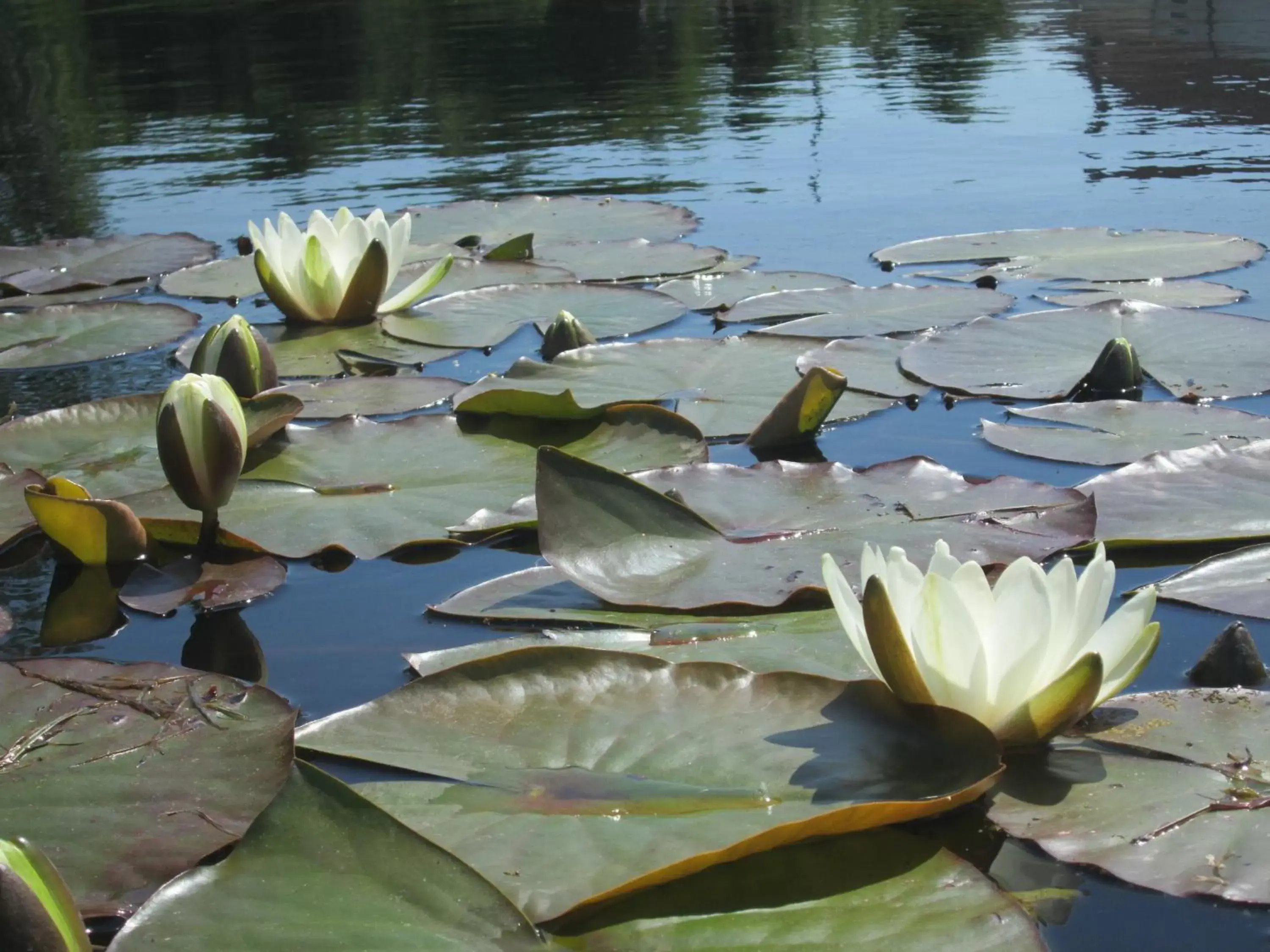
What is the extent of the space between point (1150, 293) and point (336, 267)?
2179mm

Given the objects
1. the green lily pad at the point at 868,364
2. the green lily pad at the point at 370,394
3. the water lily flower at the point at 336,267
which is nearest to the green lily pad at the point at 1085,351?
the green lily pad at the point at 868,364

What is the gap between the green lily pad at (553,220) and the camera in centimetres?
467

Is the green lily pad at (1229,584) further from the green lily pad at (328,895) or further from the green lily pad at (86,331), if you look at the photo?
the green lily pad at (86,331)

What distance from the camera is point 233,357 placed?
2.85 metres

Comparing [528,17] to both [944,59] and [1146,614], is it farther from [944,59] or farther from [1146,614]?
[1146,614]

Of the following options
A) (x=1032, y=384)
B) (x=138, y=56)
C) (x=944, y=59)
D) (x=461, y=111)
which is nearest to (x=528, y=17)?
(x=138, y=56)

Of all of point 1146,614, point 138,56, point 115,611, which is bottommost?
point 115,611

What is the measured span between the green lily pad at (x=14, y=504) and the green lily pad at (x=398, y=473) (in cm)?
18

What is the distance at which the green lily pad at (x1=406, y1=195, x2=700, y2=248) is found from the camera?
4672 millimetres

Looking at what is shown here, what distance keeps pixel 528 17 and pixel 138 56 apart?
485 centimetres

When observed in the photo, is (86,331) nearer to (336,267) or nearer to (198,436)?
(336,267)

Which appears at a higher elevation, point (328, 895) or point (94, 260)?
point (94, 260)

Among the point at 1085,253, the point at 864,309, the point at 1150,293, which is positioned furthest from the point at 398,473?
the point at 1085,253

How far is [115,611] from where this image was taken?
81.5 inches
